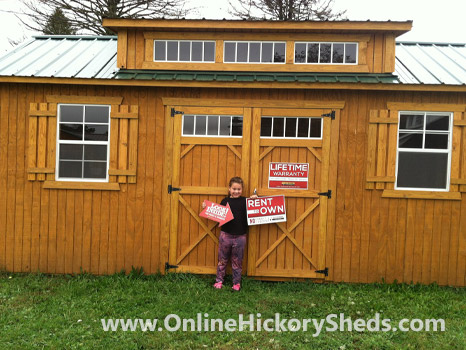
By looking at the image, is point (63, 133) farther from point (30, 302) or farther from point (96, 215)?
point (30, 302)

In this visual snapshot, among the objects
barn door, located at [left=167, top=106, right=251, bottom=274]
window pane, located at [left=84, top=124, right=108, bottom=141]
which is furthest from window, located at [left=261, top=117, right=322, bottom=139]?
window pane, located at [left=84, top=124, right=108, bottom=141]

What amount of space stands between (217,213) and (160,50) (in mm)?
3070

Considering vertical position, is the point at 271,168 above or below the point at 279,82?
below

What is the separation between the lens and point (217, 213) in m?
5.26

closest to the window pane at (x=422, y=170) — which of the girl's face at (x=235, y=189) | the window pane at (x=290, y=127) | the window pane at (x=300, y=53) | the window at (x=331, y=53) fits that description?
the window pane at (x=290, y=127)

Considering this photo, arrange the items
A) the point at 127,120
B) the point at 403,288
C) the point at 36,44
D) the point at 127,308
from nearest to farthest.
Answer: the point at 127,308
the point at 403,288
the point at 127,120
the point at 36,44

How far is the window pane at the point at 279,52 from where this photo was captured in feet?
19.2

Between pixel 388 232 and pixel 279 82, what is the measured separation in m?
3.02

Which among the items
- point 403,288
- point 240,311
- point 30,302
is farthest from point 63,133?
point 403,288

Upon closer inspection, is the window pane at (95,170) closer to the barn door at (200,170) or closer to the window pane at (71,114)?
the window pane at (71,114)

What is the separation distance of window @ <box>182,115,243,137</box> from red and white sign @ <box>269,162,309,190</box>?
0.83 m

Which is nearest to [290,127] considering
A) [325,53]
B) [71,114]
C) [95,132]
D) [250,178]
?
[250,178]

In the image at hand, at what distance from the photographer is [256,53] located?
19.3 ft

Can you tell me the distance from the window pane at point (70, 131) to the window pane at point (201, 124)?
76.6 inches
